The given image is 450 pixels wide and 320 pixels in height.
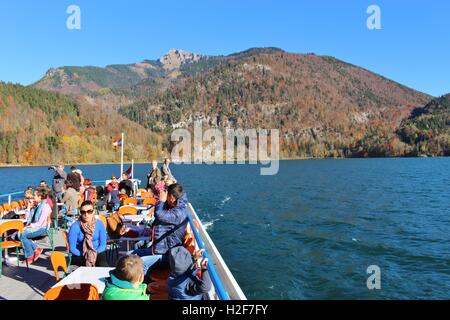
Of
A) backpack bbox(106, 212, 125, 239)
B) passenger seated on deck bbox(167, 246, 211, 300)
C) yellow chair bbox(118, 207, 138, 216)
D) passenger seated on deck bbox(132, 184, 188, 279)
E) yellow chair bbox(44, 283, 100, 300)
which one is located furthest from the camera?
yellow chair bbox(118, 207, 138, 216)

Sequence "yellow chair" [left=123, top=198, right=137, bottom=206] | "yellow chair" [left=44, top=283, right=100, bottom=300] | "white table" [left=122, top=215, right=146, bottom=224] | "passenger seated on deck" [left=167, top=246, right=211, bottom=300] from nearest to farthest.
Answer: "yellow chair" [left=44, top=283, right=100, bottom=300]
"passenger seated on deck" [left=167, top=246, right=211, bottom=300]
"white table" [left=122, top=215, right=146, bottom=224]
"yellow chair" [left=123, top=198, right=137, bottom=206]

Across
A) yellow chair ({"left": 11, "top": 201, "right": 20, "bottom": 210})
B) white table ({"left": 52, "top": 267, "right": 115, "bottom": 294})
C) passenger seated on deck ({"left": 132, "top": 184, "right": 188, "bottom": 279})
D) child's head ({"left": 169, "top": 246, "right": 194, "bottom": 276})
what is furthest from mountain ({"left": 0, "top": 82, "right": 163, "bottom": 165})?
child's head ({"left": 169, "top": 246, "right": 194, "bottom": 276})

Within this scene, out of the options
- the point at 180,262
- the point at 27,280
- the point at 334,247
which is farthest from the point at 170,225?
the point at 334,247

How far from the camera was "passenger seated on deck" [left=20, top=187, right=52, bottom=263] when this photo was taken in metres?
7.84

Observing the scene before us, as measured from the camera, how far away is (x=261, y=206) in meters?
31.5

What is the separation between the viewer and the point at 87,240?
6.41m

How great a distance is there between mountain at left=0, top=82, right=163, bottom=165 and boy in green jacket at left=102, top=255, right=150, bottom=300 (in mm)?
145514

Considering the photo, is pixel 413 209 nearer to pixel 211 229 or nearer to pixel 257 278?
pixel 211 229

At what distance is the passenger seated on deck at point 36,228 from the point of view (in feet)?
25.7

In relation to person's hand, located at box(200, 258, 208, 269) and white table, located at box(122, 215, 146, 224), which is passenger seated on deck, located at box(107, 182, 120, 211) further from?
person's hand, located at box(200, 258, 208, 269)

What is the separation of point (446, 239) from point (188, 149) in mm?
183938

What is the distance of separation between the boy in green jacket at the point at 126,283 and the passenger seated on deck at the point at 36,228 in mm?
4624
